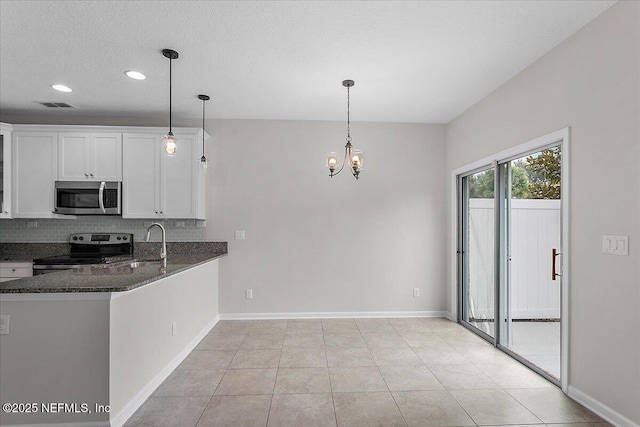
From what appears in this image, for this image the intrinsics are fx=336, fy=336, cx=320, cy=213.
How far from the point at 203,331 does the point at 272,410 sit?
1.84m

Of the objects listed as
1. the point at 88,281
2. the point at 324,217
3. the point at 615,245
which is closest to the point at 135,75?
the point at 88,281

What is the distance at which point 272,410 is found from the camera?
238cm

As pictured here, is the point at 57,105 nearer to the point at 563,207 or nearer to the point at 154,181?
the point at 154,181

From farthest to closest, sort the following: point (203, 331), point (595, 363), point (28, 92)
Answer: point (203, 331), point (28, 92), point (595, 363)

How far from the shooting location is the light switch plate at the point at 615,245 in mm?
2080

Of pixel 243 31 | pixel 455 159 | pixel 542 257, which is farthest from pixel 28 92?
pixel 542 257

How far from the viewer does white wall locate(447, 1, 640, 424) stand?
6.72 ft

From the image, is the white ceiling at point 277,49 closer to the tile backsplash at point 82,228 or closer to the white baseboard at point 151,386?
the tile backsplash at point 82,228

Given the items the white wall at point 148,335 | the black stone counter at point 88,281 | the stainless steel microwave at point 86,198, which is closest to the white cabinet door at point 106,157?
the stainless steel microwave at point 86,198

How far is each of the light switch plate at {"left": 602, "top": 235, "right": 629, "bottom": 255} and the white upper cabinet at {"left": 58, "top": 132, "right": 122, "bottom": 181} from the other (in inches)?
190

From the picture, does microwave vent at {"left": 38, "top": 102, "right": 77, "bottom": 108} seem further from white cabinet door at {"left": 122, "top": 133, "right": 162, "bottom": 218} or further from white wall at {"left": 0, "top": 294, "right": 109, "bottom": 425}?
white wall at {"left": 0, "top": 294, "right": 109, "bottom": 425}

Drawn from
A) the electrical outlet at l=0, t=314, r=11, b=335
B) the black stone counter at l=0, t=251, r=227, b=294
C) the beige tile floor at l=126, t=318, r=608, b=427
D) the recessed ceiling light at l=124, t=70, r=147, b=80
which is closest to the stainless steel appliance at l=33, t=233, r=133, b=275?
the beige tile floor at l=126, t=318, r=608, b=427

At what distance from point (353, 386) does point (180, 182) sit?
3.08 m

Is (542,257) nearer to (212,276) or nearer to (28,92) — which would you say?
(212,276)
